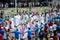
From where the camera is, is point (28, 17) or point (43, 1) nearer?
point (28, 17)

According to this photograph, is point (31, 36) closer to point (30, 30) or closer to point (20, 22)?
point (30, 30)

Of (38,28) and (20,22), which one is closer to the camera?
(38,28)

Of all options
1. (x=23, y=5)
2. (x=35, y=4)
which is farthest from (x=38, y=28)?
(x=35, y=4)

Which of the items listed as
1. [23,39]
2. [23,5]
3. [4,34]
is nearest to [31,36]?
[23,39]

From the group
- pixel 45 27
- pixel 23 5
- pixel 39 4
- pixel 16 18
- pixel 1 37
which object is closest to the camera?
pixel 1 37

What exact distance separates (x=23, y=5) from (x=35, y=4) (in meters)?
2.85

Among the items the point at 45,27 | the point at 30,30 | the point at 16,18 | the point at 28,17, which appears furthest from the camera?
the point at 28,17

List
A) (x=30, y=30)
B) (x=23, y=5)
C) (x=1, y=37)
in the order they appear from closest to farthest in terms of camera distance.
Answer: (x=1, y=37) → (x=30, y=30) → (x=23, y=5)

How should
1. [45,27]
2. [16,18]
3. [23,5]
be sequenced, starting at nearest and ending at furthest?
[45,27], [16,18], [23,5]

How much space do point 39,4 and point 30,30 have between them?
58.0 ft

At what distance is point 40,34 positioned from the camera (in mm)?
16578

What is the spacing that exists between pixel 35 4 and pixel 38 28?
55.8ft

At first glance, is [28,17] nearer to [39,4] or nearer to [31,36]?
[31,36]

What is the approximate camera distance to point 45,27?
16.9 m
